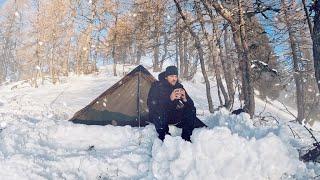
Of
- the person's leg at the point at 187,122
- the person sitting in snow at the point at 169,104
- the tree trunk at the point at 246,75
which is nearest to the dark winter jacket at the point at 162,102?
the person sitting in snow at the point at 169,104

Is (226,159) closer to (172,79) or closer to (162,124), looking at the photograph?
(162,124)

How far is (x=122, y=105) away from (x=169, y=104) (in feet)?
6.86

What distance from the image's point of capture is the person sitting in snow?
288 inches

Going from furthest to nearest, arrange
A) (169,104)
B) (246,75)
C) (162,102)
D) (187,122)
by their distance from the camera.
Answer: (246,75), (169,104), (162,102), (187,122)

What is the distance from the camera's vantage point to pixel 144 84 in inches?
385

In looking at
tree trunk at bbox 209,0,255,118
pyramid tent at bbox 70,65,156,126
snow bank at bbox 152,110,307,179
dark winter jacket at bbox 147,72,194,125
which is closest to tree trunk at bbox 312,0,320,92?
snow bank at bbox 152,110,307,179

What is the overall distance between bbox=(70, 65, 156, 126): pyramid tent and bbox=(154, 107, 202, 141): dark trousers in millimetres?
1459

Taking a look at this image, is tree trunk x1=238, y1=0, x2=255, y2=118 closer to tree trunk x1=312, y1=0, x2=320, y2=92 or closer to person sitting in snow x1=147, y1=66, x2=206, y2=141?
person sitting in snow x1=147, y1=66, x2=206, y2=141

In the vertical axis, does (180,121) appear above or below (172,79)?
below

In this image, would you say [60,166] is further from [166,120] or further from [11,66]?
[11,66]

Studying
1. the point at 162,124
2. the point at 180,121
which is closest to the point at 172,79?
the point at 180,121

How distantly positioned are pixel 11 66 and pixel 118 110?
56.3 meters

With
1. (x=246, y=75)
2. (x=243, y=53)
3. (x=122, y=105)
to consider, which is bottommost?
(x=122, y=105)

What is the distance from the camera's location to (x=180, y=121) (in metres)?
7.84
